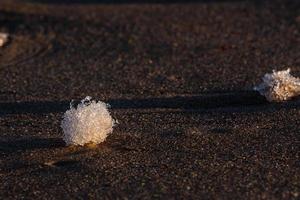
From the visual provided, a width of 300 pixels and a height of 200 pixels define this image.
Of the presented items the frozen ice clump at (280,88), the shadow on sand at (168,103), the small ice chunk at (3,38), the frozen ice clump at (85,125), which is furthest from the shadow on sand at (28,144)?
the small ice chunk at (3,38)

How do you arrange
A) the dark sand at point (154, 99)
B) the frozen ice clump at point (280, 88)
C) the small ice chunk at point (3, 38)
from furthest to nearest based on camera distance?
the small ice chunk at point (3, 38) → the frozen ice clump at point (280, 88) → the dark sand at point (154, 99)

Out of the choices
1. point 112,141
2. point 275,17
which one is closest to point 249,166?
point 112,141

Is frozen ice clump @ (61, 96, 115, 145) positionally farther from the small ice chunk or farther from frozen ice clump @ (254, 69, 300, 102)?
the small ice chunk

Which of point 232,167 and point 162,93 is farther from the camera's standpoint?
point 162,93

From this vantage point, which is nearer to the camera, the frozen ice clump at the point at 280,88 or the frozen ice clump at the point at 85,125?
the frozen ice clump at the point at 85,125

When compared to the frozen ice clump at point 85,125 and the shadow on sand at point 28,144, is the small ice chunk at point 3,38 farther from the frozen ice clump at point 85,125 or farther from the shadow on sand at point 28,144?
the frozen ice clump at point 85,125

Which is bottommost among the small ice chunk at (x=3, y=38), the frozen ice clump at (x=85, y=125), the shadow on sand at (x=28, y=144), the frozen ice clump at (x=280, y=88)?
the small ice chunk at (x=3, y=38)

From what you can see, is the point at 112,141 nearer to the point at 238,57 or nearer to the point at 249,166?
the point at 249,166

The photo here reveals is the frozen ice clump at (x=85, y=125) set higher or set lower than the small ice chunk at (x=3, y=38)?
higher
